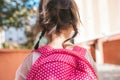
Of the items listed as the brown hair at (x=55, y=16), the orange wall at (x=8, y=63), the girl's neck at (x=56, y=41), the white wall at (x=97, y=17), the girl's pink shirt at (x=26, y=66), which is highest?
the brown hair at (x=55, y=16)

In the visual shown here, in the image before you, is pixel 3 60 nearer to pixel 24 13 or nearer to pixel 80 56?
pixel 24 13

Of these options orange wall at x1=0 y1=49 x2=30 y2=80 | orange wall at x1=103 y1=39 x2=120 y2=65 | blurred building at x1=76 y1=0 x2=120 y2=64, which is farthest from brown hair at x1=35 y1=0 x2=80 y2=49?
blurred building at x1=76 y1=0 x2=120 y2=64

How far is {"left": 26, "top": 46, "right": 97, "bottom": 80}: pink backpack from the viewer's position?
959 mm

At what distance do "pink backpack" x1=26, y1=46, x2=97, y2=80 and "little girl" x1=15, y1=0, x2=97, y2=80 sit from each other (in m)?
0.04

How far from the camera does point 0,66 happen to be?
245cm

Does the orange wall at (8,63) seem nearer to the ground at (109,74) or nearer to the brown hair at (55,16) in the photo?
the ground at (109,74)

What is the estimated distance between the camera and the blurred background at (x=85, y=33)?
93.7 inches

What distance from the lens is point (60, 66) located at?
37.9 inches

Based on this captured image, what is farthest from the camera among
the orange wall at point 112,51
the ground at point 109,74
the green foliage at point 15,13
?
the green foliage at point 15,13

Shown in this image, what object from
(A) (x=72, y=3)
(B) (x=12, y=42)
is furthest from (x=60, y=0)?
(B) (x=12, y=42)

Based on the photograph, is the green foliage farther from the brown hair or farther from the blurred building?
the brown hair

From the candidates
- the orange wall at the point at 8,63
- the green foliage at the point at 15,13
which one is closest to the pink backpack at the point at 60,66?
the orange wall at the point at 8,63

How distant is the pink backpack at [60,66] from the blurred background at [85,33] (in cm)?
38

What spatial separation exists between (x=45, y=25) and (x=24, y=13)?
99.4 inches
